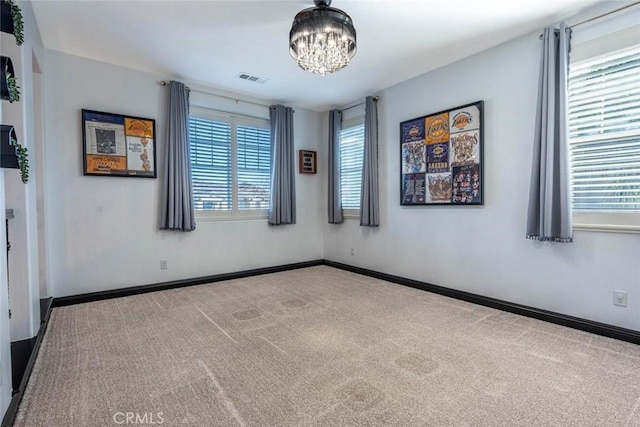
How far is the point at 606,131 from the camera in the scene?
2.48 m

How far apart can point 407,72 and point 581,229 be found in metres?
2.47

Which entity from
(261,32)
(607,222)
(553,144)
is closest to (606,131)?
(553,144)

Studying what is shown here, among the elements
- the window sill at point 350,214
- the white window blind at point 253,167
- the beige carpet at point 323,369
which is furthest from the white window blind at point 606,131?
the white window blind at point 253,167

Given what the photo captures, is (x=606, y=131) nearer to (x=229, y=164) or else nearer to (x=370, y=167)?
(x=370, y=167)

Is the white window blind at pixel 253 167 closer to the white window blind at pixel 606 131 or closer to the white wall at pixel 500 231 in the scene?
the white wall at pixel 500 231

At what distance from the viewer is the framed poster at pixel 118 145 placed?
3.43 metres

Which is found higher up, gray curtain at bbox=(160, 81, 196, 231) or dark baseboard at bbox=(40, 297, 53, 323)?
gray curtain at bbox=(160, 81, 196, 231)

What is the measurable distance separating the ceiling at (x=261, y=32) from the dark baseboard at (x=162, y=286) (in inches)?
101

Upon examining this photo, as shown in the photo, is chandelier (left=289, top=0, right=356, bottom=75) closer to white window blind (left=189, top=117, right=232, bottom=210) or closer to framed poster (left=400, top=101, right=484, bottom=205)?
framed poster (left=400, top=101, right=484, bottom=205)

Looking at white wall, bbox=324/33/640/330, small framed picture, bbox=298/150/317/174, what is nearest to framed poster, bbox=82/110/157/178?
small framed picture, bbox=298/150/317/174

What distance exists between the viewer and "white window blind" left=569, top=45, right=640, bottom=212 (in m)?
2.37

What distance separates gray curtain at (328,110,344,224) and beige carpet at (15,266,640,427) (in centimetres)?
205

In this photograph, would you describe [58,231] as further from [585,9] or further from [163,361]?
[585,9]

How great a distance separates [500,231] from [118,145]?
167 inches
